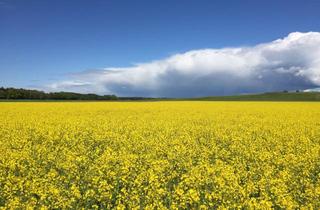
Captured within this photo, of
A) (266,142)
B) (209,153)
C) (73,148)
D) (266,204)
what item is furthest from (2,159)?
(266,142)

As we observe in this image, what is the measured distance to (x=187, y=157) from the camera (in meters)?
9.87

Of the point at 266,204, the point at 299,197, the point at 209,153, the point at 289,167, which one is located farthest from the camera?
the point at 209,153

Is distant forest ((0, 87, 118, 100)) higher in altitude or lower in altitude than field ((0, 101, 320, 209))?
higher

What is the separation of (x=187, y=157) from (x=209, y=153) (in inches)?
44.4

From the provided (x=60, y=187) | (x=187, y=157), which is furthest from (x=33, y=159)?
(x=187, y=157)

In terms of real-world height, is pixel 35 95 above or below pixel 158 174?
above

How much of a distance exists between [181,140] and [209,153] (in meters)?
2.42

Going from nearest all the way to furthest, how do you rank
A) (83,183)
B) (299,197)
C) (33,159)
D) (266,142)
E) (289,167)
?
(299,197)
(83,183)
(289,167)
(33,159)
(266,142)

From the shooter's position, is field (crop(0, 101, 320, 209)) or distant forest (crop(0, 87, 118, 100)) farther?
distant forest (crop(0, 87, 118, 100))

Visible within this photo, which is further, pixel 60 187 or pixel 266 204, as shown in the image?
pixel 60 187

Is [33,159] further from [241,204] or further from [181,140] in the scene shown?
[241,204]

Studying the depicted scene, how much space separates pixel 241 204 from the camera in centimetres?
586

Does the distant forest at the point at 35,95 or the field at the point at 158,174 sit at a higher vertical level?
the distant forest at the point at 35,95

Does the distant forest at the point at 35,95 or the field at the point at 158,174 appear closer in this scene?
the field at the point at 158,174
